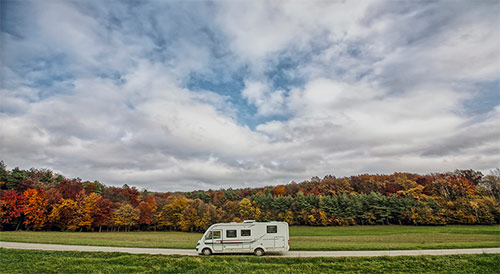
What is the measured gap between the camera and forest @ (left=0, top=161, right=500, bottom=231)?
188ft

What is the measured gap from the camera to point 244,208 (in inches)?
3046

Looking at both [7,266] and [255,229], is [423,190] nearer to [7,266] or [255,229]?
[255,229]

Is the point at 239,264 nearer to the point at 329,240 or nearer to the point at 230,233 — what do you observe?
the point at 230,233

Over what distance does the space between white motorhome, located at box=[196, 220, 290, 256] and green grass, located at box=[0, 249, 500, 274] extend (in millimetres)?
1882

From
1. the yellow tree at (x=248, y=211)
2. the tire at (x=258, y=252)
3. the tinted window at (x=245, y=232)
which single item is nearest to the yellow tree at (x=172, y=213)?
the yellow tree at (x=248, y=211)

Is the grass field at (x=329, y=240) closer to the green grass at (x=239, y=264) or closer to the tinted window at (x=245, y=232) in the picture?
the tinted window at (x=245, y=232)

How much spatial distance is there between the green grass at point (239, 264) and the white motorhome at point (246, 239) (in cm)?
188

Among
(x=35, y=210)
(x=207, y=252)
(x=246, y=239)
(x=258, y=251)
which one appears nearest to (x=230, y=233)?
(x=246, y=239)

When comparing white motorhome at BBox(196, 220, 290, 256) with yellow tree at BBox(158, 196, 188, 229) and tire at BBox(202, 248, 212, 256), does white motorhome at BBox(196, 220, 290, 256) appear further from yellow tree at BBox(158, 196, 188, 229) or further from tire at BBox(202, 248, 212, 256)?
yellow tree at BBox(158, 196, 188, 229)

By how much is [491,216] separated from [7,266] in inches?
3309

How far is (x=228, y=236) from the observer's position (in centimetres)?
1997

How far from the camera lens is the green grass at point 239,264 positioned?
14984 mm

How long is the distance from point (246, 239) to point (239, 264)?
3753 mm

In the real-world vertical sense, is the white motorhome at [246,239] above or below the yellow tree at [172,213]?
above
